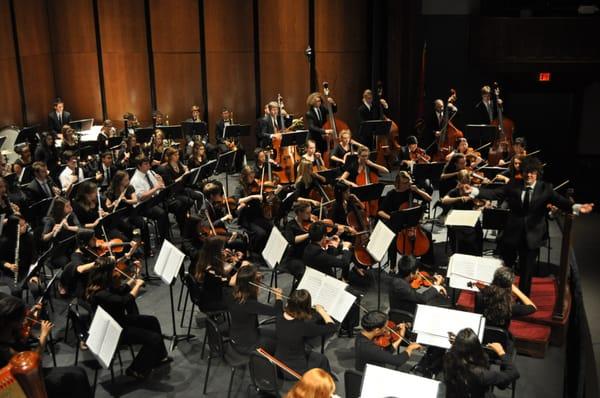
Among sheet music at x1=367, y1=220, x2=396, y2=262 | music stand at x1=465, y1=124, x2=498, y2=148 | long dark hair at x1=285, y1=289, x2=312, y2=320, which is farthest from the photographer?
music stand at x1=465, y1=124, x2=498, y2=148

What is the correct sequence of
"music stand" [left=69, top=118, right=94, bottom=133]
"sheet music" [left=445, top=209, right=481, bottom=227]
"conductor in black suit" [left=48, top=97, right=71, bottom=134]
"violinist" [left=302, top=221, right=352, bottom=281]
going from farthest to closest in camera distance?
"conductor in black suit" [left=48, top=97, right=71, bottom=134], "music stand" [left=69, top=118, right=94, bottom=133], "sheet music" [left=445, top=209, right=481, bottom=227], "violinist" [left=302, top=221, right=352, bottom=281]

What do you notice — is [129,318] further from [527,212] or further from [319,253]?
[527,212]

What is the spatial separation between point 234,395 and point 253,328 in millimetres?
654

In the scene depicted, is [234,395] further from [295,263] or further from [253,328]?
[295,263]

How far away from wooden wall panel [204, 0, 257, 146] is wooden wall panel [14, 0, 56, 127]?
13.2ft

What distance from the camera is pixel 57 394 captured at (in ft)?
16.7

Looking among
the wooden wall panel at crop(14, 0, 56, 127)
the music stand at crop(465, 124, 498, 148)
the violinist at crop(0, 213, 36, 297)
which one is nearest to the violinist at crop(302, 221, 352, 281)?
the violinist at crop(0, 213, 36, 297)

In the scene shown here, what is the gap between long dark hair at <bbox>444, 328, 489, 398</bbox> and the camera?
4531 millimetres

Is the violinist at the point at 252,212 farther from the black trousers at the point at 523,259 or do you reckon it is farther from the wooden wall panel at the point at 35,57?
the wooden wall panel at the point at 35,57

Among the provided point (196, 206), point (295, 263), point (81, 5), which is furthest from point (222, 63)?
point (295, 263)

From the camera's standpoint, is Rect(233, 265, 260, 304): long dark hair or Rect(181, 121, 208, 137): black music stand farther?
Rect(181, 121, 208, 137): black music stand

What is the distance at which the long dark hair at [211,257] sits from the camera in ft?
20.7

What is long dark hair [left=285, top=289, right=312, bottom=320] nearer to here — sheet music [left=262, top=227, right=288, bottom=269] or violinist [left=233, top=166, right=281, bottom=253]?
sheet music [left=262, top=227, right=288, bottom=269]

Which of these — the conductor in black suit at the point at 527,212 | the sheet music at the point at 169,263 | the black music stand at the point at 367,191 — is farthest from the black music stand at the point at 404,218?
the sheet music at the point at 169,263
